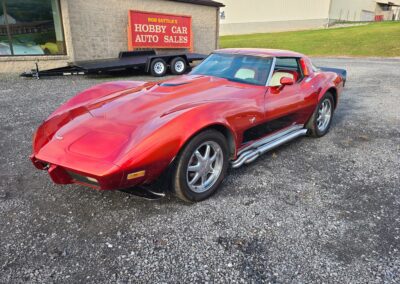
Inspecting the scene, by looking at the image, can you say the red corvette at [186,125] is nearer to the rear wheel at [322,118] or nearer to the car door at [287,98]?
the car door at [287,98]

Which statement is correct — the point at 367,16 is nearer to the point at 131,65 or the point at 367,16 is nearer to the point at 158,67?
the point at 158,67

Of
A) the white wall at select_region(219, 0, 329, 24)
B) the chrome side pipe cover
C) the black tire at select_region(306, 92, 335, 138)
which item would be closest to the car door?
the chrome side pipe cover

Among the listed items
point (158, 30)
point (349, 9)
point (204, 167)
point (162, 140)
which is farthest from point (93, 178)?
point (349, 9)

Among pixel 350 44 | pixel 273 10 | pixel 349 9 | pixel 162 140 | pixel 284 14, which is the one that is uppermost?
pixel 349 9

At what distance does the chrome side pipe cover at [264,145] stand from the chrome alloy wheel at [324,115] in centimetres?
53

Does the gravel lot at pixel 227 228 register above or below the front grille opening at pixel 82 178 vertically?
below

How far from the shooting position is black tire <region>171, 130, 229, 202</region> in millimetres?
2873

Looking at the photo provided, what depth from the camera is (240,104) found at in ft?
11.3

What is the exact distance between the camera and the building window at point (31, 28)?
452 inches

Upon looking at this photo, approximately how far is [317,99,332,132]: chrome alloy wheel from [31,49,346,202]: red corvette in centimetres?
34

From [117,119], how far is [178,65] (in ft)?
32.7

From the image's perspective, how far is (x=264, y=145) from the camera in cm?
391

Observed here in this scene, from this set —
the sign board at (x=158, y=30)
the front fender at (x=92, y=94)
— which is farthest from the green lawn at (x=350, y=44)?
the front fender at (x=92, y=94)

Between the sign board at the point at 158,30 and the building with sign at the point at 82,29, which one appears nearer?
the building with sign at the point at 82,29
